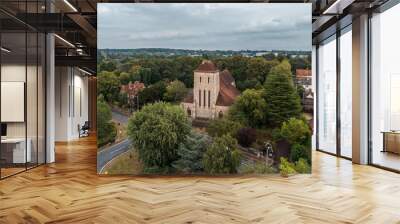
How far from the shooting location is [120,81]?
7.47 meters

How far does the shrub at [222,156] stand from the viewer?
7.29m

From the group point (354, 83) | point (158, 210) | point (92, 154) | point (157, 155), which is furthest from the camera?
point (92, 154)

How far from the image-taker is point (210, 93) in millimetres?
7508

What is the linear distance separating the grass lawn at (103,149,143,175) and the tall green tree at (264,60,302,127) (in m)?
2.46

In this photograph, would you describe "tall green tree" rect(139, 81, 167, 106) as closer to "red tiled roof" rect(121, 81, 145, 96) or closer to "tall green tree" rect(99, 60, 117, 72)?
"red tiled roof" rect(121, 81, 145, 96)

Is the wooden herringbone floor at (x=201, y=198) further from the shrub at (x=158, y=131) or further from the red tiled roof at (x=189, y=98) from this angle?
the red tiled roof at (x=189, y=98)

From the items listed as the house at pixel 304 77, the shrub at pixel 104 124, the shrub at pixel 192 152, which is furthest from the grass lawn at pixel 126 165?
the house at pixel 304 77

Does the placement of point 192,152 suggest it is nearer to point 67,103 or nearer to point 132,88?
point 132,88

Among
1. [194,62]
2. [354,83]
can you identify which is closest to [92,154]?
[194,62]

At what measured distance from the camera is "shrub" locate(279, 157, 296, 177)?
727 cm

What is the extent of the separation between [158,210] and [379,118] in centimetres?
567

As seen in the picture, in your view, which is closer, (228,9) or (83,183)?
(83,183)

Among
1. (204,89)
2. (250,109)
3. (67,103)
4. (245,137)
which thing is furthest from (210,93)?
(67,103)

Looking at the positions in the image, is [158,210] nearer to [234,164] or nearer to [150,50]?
[234,164]
